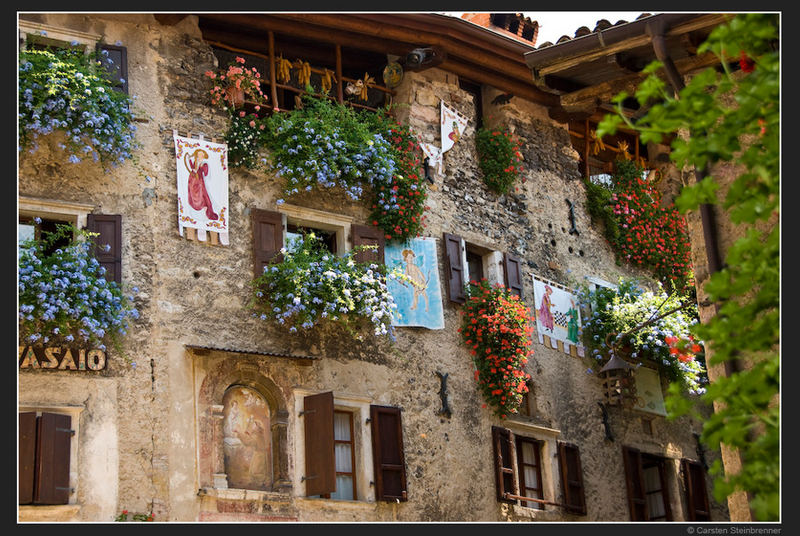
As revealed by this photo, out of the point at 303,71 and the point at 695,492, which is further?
the point at 695,492

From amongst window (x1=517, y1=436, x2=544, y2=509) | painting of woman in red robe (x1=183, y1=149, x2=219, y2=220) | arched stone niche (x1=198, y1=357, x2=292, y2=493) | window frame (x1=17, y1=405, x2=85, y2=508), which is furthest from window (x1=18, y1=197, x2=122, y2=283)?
window (x1=517, y1=436, x2=544, y2=509)

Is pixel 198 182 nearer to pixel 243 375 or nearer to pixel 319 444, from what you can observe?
pixel 243 375

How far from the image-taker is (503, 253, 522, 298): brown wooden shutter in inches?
604

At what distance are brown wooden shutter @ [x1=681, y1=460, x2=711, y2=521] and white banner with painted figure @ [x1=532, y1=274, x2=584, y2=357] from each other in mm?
2421

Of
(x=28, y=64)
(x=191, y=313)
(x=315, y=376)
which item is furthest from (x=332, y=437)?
(x=28, y=64)

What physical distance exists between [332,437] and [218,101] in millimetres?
4185

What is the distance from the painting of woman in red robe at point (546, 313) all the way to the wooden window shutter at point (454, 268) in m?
1.38

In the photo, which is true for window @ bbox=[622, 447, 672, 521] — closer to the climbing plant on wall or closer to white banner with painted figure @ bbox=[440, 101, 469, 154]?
the climbing plant on wall

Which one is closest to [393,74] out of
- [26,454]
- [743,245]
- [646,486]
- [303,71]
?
[303,71]

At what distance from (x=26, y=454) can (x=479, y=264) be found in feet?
22.1

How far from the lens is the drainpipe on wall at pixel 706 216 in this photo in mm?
9398

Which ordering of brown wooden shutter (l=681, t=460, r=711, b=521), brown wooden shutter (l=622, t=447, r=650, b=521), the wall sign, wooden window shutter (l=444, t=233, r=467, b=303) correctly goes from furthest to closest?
1. brown wooden shutter (l=681, t=460, r=711, b=521)
2. brown wooden shutter (l=622, t=447, r=650, b=521)
3. wooden window shutter (l=444, t=233, r=467, b=303)
4. the wall sign

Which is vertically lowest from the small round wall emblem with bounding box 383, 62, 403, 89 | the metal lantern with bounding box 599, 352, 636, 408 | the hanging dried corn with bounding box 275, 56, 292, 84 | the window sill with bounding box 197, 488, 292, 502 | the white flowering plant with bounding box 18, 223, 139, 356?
the window sill with bounding box 197, 488, 292, 502

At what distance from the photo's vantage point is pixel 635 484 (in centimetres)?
1570
